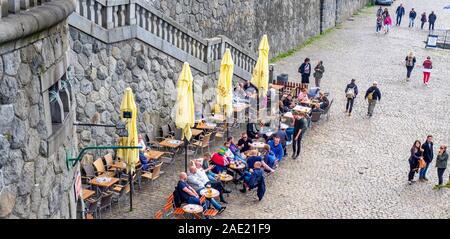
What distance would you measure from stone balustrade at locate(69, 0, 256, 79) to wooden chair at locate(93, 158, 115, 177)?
123 inches

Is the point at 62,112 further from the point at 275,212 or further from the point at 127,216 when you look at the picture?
the point at 275,212

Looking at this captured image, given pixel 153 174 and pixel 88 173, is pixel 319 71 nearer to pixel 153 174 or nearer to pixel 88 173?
pixel 153 174

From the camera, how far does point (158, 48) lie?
57.4 feet

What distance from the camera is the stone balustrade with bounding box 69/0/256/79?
15.3 metres

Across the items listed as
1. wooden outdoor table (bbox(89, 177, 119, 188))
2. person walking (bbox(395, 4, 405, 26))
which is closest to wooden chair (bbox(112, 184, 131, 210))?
wooden outdoor table (bbox(89, 177, 119, 188))

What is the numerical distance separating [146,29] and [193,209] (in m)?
6.00

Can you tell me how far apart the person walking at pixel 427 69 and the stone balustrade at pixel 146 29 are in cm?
1011

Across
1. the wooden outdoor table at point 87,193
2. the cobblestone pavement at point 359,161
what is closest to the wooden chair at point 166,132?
the cobblestone pavement at point 359,161

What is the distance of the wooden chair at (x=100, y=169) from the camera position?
15.1 m

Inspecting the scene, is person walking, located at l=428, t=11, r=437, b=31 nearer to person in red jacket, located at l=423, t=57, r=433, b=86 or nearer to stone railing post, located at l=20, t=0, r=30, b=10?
person in red jacket, located at l=423, t=57, r=433, b=86

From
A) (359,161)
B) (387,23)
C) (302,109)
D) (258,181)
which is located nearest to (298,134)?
(359,161)

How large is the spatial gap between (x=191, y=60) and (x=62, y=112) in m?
10.6
